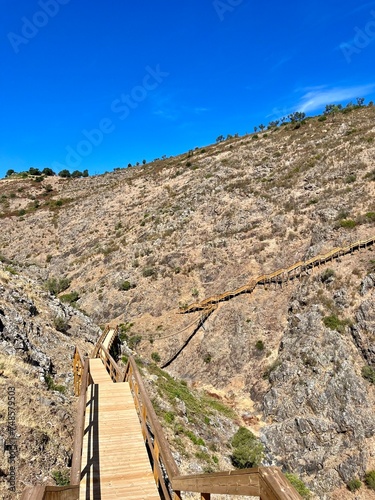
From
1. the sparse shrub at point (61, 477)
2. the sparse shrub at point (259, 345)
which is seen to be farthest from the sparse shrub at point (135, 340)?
the sparse shrub at point (61, 477)

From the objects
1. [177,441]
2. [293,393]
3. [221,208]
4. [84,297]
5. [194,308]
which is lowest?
[293,393]

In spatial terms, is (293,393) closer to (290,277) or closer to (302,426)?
(302,426)

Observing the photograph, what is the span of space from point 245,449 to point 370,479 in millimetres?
6359

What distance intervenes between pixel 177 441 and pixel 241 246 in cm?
2496

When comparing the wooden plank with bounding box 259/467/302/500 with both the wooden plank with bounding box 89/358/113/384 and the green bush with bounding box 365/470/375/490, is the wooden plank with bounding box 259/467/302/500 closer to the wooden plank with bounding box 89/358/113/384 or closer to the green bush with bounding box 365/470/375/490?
the wooden plank with bounding box 89/358/113/384

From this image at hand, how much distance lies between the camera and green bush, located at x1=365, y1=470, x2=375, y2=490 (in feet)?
57.4

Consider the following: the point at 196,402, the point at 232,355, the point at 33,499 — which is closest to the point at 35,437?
the point at 33,499

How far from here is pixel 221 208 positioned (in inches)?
1720

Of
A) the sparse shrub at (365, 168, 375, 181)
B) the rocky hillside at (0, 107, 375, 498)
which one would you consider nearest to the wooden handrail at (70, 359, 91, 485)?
the rocky hillside at (0, 107, 375, 498)

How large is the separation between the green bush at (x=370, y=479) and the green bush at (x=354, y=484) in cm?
38

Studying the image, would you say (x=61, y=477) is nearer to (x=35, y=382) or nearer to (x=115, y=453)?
(x=115, y=453)

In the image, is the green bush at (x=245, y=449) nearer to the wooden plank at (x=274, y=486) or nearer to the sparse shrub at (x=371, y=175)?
the wooden plank at (x=274, y=486)

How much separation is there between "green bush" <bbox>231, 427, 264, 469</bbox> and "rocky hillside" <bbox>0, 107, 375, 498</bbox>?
1399mm

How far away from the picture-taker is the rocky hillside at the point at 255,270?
21.0m
